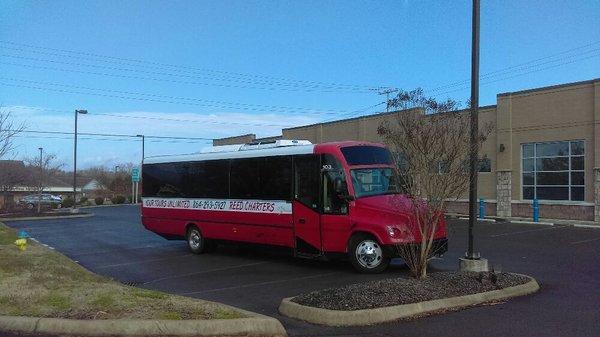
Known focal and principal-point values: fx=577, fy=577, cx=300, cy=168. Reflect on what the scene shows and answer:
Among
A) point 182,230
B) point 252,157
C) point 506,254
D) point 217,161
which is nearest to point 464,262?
point 506,254

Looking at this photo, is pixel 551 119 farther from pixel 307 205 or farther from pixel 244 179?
pixel 307 205

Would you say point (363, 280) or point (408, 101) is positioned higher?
point (408, 101)

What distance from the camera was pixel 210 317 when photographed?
6.83 m

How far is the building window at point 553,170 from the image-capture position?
2556 centimetres

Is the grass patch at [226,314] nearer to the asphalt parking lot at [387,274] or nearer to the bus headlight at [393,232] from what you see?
the asphalt parking lot at [387,274]

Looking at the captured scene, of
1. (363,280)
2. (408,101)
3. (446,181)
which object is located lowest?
(363,280)

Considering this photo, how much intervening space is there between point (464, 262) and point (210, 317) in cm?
557

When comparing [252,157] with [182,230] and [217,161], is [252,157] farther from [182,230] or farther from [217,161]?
[182,230]

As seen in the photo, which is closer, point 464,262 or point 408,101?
point 408,101

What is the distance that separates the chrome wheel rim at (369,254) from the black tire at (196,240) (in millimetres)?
5540

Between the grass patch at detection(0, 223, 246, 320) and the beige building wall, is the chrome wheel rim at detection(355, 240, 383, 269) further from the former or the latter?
the beige building wall

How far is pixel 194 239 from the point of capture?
16.0 meters

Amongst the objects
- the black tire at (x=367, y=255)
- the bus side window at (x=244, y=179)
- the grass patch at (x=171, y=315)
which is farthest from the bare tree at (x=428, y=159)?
the bus side window at (x=244, y=179)

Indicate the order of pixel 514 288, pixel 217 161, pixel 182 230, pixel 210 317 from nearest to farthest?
pixel 210 317, pixel 514 288, pixel 217 161, pixel 182 230
